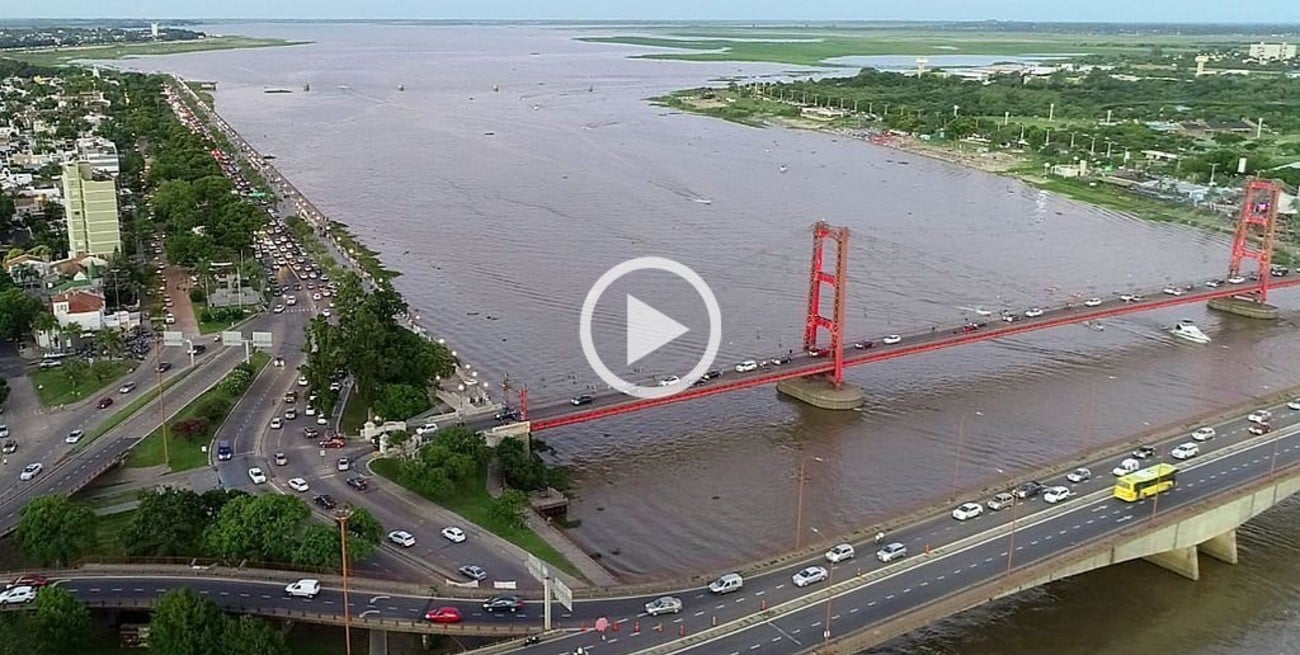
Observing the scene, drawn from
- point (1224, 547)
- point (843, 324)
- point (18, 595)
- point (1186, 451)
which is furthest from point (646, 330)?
point (18, 595)

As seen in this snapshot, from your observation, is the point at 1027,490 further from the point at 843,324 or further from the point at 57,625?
the point at 57,625

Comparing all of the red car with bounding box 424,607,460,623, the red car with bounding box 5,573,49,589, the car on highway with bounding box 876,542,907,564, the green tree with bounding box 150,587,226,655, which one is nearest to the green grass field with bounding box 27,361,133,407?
the red car with bounding box 5,573,49,589

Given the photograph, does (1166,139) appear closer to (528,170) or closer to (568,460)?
(528,170)

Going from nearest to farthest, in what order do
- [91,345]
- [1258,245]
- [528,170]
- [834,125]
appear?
1. [91,345]
2. [1258,245]
3. [528,170]
4. [834,125]

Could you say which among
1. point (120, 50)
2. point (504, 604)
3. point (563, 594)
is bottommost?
point (504, 604)

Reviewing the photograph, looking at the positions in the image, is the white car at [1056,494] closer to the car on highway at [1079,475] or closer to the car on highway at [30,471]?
the car on highway at [1079,475]

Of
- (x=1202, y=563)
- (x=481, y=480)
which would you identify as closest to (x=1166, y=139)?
(x=1202, y=563)

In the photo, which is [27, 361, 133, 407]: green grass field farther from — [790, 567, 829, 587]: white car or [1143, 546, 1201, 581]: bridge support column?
[1143, 546, 1201, 581]: bridge support column
